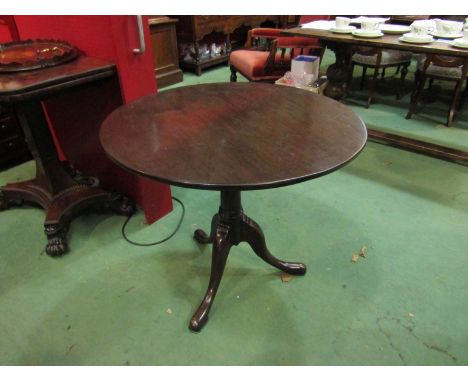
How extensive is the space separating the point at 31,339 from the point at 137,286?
44 cm

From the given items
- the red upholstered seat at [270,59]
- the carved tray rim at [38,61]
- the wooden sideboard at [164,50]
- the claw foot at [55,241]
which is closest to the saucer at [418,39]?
the red upholstered seat at [270,59]

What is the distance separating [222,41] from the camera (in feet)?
15.7

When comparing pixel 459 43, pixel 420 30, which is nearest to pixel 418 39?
pixel 420 30

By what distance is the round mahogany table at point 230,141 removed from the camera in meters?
0.89

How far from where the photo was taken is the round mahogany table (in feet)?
2.91

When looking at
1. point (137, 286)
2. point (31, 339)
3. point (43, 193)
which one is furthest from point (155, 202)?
point (31, 339)

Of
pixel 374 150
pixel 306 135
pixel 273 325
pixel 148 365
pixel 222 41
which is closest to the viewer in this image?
pixel 306 135

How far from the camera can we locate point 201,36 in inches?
161

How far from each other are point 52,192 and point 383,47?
87.1 inches

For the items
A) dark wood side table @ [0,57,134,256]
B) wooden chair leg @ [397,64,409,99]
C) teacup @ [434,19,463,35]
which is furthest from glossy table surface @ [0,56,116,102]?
wooden chair leg @ [397,64,409,99]

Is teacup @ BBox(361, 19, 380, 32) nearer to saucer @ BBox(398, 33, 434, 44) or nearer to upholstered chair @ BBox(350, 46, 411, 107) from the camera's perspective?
saucer @ BBox(398, 33, 434, 44)

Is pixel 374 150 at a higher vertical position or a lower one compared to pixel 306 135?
lower

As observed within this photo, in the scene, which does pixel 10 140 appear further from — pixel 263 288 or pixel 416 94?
pixel 416 94
